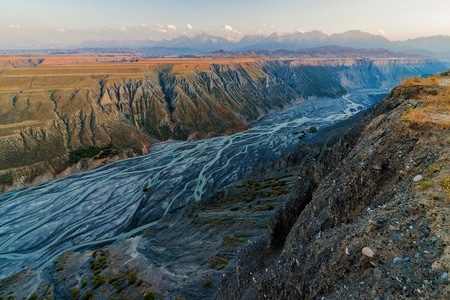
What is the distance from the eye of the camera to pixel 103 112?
114m

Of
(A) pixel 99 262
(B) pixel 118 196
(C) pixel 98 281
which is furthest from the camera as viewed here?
(B) pixel 118 196

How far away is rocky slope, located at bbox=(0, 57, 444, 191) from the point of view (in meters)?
86.4

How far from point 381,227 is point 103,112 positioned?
121 metres

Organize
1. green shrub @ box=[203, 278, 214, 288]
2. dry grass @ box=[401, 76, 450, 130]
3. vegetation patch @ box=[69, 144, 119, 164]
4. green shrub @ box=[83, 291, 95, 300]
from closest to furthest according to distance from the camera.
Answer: dry grass @ box=[401, 76, 450, 130] < green shrub @ box=[203, 278, 214, 288] < green shrub @ box=[83, 291, 95, 300] < vegetation patch @ box=[69, 144, 119, 164]

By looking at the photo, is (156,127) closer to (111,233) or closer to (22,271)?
(111,233)

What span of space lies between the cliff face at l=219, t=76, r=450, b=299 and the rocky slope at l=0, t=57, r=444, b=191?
86.8 metres

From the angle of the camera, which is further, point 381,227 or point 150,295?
point 150,295

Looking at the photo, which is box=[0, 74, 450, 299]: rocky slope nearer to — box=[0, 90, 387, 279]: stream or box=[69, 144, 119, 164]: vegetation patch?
box=[0, 90, 387, 279]: stream

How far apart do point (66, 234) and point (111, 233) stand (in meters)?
9.31

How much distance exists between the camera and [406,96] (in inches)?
841

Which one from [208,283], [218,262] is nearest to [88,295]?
[208,283]

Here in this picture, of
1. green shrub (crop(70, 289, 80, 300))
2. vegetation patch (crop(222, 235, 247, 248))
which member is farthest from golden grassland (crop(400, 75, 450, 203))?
green shrub (crop(70, 289, 80, 300))

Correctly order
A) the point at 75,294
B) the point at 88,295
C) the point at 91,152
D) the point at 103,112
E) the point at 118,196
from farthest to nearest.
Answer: the point at 103,112 < the point at 91,152 < the point at 118,196 < the point at 75,294 < the point at 88,295

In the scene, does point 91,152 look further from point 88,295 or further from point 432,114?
point 432,114
